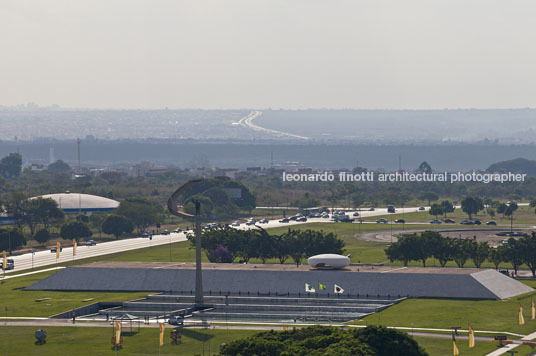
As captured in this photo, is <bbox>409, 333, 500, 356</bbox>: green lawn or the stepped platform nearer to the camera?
<bbox>409, 333, 500, 356</bbox>: green lawn

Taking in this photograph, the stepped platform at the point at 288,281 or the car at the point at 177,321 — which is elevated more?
the stepped platform at the point at 288,281

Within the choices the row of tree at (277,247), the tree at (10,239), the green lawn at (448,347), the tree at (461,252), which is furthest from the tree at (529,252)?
the tree at (10,239)

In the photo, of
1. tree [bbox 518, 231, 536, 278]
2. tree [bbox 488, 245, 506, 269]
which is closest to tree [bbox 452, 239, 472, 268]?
tree [bbox 488, 245, 506, 269]

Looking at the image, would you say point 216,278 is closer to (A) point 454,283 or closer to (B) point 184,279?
(B) point 184,279

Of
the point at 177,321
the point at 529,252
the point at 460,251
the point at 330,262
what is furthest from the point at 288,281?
the point at 529,252

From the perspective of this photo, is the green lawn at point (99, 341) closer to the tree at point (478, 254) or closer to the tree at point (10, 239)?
the tree at point (478, 254)

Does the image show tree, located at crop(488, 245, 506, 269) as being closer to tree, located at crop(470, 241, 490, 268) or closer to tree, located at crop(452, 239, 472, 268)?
tree, located at crop(470, 241, 490, 268)

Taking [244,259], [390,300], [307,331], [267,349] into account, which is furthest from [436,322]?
[244,259]
